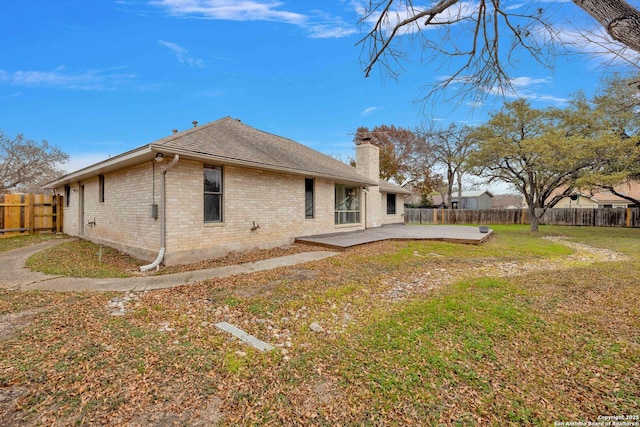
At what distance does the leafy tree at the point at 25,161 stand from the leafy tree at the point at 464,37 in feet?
76.4

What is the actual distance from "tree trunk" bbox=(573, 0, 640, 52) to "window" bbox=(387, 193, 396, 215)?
58.9 feet

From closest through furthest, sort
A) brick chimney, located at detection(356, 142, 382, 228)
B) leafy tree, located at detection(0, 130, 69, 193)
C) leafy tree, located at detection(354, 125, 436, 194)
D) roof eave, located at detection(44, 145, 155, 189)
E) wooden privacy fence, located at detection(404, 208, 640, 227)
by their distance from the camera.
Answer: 1. roof eave, located at detection(44, 145, 155, 189)
2. brick chimney, located at detection(356, 142, 382, 228)
3. leafy tree, located at detection(0, 130, 69, 193)
4. wooden privacy fence, located at detection(404, 208, 640, 227)
5. leafy tree, located at detection(354, 125, 436, 194)

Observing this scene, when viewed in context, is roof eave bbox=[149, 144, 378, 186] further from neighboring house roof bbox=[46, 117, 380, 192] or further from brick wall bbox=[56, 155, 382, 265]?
brick wall bbox=[56, 155, 382, 265]

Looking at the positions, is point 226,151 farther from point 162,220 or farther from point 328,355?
point 328,355

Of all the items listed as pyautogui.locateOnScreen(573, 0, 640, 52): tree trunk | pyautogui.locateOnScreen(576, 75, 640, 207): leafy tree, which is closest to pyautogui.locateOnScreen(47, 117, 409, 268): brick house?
pyautogui.locateOnScreen(573, 0, 640, 52): tree trunk

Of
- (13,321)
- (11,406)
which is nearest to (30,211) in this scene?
(13,321)

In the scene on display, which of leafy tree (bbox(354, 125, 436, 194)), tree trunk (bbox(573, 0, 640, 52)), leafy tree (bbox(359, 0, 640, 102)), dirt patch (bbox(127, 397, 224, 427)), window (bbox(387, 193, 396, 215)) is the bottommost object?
dirt patch (bbox(127, 397, 224, 427))

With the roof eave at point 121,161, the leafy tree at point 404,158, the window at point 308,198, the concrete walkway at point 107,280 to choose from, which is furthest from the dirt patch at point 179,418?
the leafy tree at point 404,158

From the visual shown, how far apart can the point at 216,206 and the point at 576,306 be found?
8.13 metres

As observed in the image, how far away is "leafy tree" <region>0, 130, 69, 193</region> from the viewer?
60.3ft

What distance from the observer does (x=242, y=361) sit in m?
→ 2.96

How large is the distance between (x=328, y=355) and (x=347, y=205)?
11.4 metres

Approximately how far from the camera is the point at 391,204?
20750 mm

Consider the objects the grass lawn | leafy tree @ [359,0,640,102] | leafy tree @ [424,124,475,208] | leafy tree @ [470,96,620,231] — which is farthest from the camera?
leafy tree @ [424,124,475,208]
